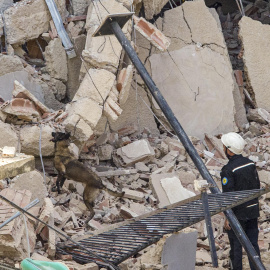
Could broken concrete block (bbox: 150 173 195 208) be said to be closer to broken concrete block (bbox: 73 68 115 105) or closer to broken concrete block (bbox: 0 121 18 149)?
broken concrete block (bbox: 73 68 115 105)

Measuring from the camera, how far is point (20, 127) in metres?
8.79

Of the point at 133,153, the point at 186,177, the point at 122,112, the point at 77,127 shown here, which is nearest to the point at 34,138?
the point at 77,127

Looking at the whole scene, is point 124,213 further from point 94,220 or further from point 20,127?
point 20,127

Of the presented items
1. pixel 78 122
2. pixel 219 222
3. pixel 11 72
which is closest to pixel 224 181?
pixel 219 222

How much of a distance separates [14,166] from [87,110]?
3.99 m

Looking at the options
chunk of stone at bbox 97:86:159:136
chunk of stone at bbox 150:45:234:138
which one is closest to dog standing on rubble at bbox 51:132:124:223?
chunk of stone at bbox 97:86:159:136

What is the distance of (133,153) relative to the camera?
9875 millimetres

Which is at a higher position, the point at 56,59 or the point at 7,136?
the point at 56,59

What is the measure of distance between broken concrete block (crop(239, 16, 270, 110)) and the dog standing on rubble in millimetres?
4663

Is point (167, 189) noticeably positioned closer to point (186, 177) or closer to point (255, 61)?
point (186, 177)

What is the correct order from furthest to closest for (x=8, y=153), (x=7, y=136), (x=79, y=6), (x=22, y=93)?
(x=79, y=6), (x=22, y=93), (x=7, y=136), (x=8, y=153)

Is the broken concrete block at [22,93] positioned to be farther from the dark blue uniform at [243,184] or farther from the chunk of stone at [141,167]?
the dark blue uniform at [243,184]

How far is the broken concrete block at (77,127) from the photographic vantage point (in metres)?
8.88

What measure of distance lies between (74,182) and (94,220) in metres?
0.89
